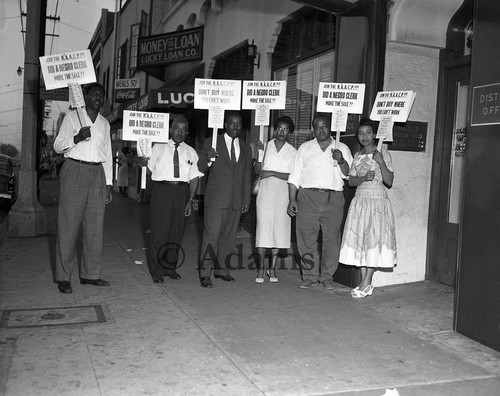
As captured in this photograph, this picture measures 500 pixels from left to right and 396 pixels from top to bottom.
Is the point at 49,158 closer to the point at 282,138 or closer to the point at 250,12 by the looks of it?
the point at 250,12

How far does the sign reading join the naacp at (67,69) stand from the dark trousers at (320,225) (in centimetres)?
268

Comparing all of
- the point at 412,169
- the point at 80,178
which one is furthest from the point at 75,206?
the point at 412,169

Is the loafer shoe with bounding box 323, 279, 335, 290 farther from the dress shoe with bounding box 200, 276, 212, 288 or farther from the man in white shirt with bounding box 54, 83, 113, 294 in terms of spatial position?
the man in white shirt with bounding box 54, 83, 113, 294

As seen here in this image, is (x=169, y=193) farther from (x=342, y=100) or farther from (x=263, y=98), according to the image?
(x=342, y=100)

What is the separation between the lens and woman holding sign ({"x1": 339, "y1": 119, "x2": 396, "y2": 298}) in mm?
5930

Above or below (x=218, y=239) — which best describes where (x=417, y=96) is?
above

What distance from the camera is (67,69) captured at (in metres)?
6.03

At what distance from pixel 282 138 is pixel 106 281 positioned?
262 centimetres

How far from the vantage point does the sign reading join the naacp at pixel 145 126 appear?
6535 mm

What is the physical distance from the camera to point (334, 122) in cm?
630

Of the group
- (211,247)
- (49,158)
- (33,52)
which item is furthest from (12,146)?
(211,247)

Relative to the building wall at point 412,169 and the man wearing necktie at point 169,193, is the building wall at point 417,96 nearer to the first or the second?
the building wall at point 412,169

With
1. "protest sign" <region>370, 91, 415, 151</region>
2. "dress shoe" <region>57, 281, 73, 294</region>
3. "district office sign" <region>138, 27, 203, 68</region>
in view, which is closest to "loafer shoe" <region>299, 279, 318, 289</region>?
"protest sign" <region>370, 91, 415, 151</region>

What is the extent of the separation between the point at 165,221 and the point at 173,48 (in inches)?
349
